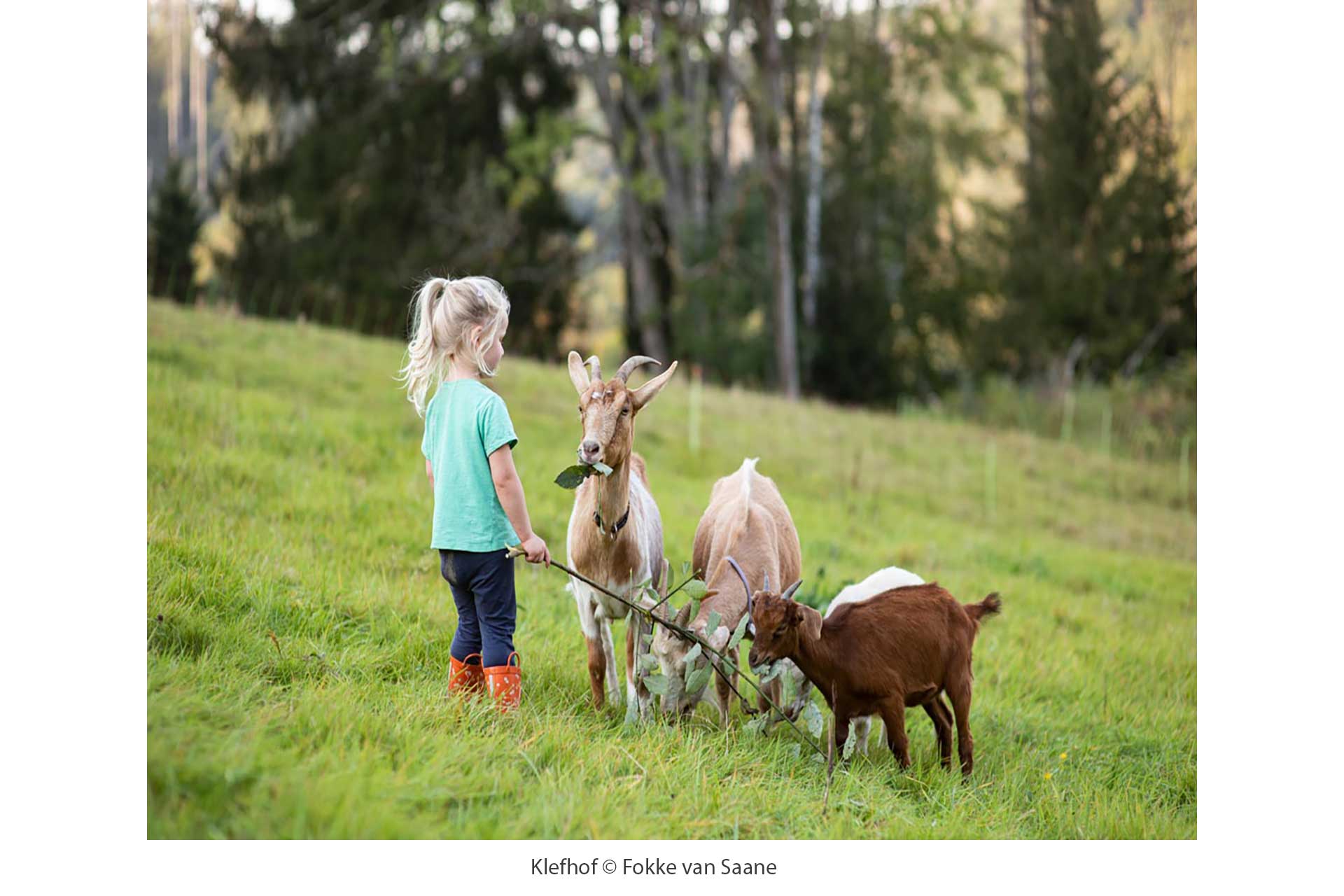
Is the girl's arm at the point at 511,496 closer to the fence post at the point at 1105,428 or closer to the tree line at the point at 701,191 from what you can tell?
the fence post at the point at 1105,428

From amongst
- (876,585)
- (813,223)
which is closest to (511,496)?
(876,585)

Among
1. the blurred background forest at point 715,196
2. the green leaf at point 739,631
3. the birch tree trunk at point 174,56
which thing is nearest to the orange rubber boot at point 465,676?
the green leaf at point 739,631

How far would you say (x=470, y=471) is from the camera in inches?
167

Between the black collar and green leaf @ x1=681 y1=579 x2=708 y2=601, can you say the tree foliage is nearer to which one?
the black collar

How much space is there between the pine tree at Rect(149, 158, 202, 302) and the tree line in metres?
0.10

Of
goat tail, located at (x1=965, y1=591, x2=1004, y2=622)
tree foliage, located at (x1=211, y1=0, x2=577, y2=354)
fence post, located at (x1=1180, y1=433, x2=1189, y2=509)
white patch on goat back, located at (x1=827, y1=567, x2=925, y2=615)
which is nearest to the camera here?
goat tail, located at (x1=965, y1=591, x2=1004, y2=622)

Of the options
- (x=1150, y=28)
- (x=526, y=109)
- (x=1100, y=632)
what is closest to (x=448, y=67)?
(x=526, y=109)

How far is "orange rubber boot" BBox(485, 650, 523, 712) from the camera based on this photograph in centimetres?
430

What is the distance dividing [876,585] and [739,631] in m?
1.01

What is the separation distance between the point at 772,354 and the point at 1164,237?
7.64 metres

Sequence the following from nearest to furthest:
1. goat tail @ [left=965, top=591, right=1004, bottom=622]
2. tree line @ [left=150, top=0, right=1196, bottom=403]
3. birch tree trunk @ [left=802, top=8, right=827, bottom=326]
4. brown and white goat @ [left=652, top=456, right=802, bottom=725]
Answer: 1. brown and white goat @ [left=652, top=456, right=802, bottom=725]
2. goat tail @ [left=965, top=591, right=1004, bottom=622]
3. tree line @ [left=150, top=0, right=1196, bottom=403]
4. birch tree trunk @ [left=802, top=8, right=827, bottom=326]

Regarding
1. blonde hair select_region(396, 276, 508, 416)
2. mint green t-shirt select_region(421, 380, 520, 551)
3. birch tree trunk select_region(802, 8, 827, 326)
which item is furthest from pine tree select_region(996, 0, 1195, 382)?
mint green t-shirt select_region(421, 380, 520, 551)
